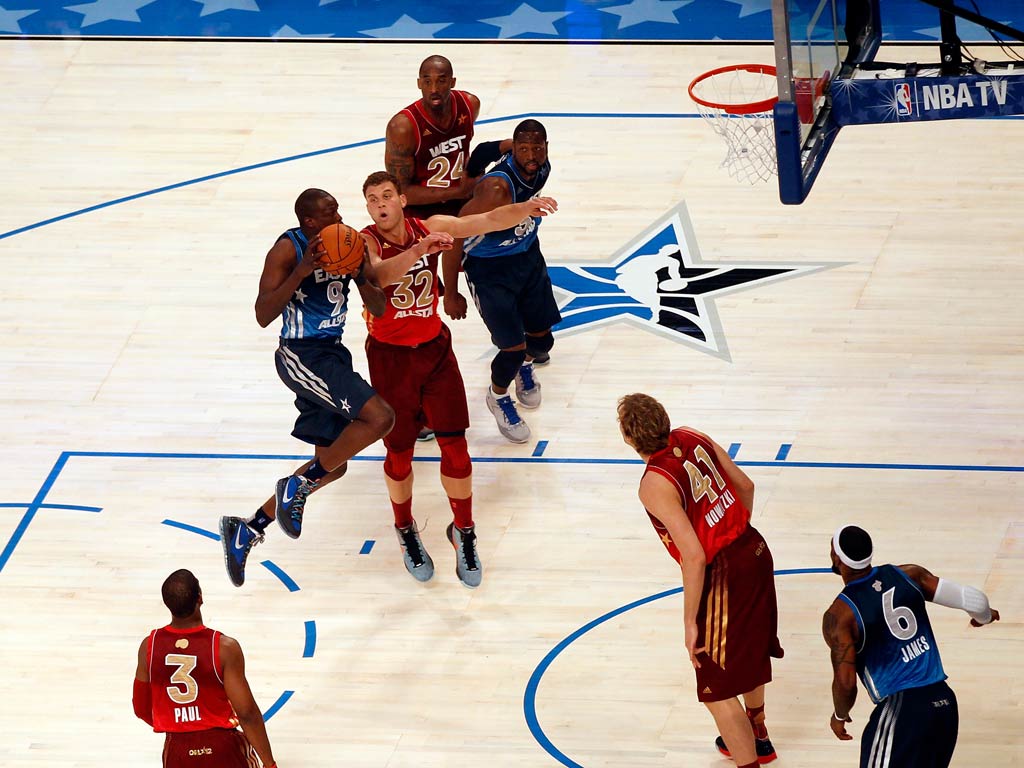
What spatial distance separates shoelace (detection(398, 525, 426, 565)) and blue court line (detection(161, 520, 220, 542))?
Answer: 3.59ft

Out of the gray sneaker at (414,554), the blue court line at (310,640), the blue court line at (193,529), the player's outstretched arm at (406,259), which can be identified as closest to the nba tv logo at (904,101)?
the player's outstretched arm at (406,259)

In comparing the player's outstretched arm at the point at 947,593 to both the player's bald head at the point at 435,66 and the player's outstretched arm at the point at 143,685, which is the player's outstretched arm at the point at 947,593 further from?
the player's bald head at the point at 435,66

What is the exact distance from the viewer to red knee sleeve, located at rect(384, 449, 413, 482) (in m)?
8.38

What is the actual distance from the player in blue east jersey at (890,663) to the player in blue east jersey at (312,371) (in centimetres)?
265

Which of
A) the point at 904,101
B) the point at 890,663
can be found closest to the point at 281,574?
the point at 890,663

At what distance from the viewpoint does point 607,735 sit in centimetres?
748

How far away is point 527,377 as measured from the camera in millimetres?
9859

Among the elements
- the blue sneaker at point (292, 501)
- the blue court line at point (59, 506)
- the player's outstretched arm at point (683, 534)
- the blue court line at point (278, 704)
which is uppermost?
the player's outstretched arm at point (683, 534)

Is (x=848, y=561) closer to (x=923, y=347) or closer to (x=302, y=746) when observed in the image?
(x=302, y=746)

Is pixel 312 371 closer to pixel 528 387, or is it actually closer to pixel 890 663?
pixel 528 387

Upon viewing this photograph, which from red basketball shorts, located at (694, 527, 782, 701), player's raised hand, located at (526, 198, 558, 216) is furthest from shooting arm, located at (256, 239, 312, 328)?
red basketball shorts, located at (694, 527, 782, 701)

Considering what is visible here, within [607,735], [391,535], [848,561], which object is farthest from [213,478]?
[848,561]

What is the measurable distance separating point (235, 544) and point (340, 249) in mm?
1665

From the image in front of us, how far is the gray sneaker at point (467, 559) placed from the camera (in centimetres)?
847
